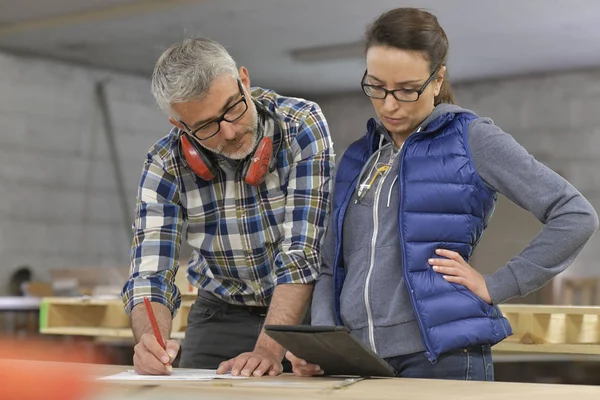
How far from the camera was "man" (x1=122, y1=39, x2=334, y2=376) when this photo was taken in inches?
81.6

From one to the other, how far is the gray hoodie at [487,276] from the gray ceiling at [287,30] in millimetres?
6238

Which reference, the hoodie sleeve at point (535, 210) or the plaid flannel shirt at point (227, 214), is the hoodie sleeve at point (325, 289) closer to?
the plaid flannel shirt at point (227, 214)

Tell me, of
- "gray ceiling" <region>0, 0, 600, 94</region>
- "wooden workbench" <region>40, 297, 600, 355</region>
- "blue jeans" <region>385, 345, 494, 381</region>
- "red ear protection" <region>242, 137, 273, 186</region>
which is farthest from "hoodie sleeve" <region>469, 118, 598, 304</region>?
"gray ceiling" <region>0, 0, 600, 94</region>

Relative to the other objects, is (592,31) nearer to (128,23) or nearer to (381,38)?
(128,23)

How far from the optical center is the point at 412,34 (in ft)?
5.98

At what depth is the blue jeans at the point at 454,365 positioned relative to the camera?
173 cm

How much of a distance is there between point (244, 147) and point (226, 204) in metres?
0.18

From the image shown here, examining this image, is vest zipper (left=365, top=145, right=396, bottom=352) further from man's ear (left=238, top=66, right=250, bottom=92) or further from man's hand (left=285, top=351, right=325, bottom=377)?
man's ear (left=238, top=66, right=250, bottom=92)

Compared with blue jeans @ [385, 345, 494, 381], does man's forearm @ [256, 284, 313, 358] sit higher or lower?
higher

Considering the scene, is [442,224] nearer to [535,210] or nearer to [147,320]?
[535,210]

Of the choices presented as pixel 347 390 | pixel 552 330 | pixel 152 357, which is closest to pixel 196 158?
pixel 152 357

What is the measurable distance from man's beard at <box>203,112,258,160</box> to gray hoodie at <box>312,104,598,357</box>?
0.37 meters

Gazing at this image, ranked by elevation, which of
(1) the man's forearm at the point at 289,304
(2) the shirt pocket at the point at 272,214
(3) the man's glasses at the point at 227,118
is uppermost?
(3) the man's glasses at the point at 227,118

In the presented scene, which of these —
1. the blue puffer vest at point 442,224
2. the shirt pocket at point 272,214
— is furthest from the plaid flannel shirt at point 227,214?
the blue puffer vest at point 442,224
